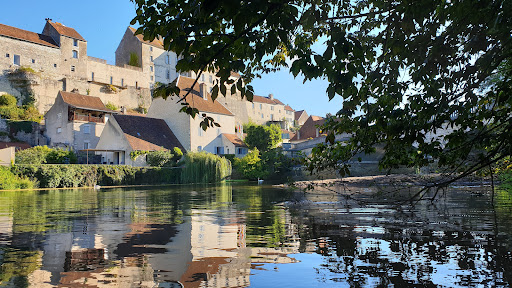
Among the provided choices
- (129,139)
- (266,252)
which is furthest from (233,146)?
(266,252)

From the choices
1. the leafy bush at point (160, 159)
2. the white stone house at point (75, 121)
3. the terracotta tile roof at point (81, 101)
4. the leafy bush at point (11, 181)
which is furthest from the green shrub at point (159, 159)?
the terracotta tile roof at point (81, 101)

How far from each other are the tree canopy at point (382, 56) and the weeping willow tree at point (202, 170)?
120 feet

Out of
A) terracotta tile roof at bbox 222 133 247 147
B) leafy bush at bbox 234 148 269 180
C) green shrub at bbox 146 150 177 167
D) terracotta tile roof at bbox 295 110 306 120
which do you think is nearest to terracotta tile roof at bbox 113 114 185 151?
green shrub at bbox 146 150 177 167

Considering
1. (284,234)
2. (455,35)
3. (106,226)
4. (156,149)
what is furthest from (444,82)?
(156,149)

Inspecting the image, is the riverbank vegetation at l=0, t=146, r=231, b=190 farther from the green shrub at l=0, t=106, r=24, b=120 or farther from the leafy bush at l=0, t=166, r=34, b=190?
the green shrub at l=0, t=106, r=24, b=120

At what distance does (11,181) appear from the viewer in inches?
1201

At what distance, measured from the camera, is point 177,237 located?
778cm

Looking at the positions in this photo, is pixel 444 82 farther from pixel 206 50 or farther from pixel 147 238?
pixel 147 238

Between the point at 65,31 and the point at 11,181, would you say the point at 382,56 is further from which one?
the point at 65,31

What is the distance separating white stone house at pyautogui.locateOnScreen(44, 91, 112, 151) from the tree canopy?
2039 inches

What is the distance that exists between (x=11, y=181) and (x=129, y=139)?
16.6 m

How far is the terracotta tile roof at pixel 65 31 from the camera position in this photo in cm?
7487

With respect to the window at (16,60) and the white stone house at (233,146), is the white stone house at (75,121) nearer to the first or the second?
the white stone house at (233,146)

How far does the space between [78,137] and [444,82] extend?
54.3 m
